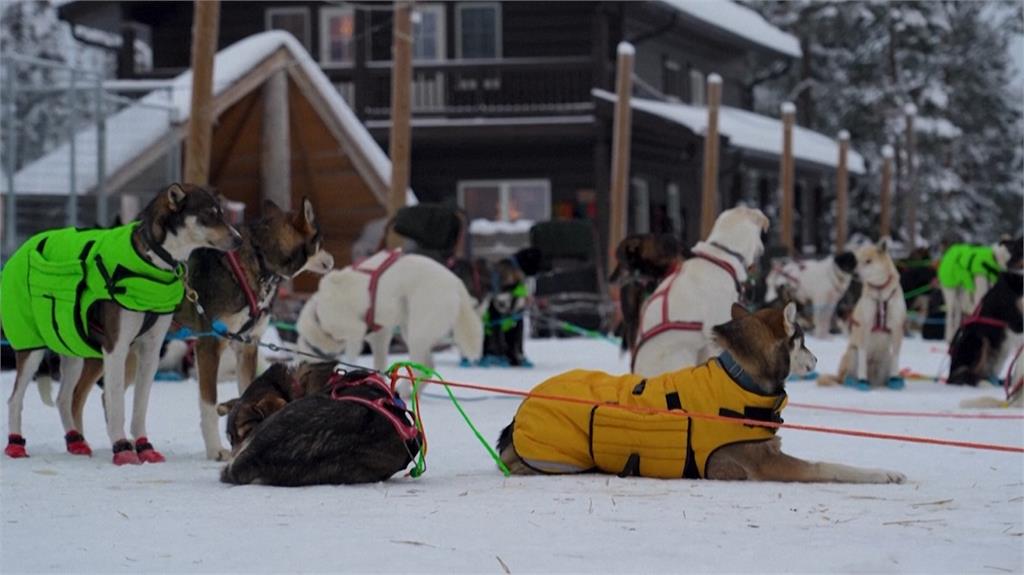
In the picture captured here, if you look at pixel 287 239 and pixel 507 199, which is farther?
pixel 507 199

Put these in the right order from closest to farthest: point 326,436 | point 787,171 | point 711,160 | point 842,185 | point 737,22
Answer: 1. point 326,436
2. point 711,160
3. point 787,171
4. point 842,185
5. point 737,22

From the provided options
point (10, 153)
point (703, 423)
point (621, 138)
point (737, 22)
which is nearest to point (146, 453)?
point (703, 423)

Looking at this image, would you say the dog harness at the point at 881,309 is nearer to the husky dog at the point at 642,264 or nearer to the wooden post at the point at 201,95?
the husky dog at the point at 642,264

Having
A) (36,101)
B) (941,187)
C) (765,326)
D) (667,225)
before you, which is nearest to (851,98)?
(941,187)

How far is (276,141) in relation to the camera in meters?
19.8

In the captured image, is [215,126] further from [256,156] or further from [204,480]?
[204,480]

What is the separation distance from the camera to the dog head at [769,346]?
642 cm

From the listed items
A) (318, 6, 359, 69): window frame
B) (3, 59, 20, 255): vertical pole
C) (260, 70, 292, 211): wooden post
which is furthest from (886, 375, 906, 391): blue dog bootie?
(318, 6, 359, 69): window frame

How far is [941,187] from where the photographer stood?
50.7m

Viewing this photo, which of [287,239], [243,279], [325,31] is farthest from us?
[325,31]

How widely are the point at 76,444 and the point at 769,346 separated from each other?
366 cm

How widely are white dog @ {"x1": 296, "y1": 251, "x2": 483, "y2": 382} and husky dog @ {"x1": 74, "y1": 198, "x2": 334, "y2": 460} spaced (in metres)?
2.87

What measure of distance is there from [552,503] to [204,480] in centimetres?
171

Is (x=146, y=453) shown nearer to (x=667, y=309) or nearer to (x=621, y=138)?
(x=667, y=309)
